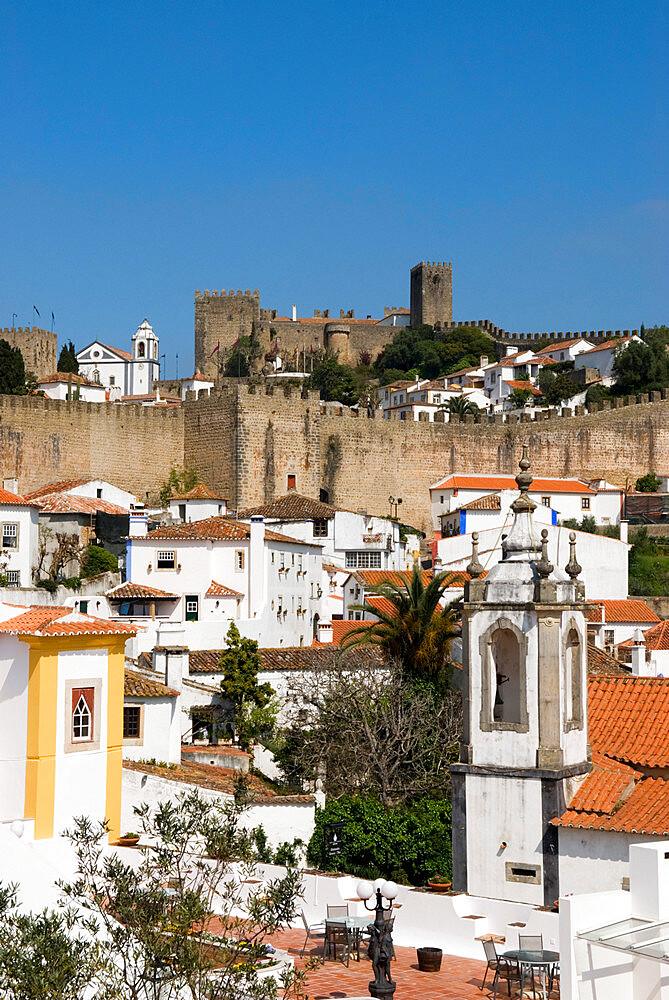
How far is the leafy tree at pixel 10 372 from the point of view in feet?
186

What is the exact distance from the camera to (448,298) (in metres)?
93.3

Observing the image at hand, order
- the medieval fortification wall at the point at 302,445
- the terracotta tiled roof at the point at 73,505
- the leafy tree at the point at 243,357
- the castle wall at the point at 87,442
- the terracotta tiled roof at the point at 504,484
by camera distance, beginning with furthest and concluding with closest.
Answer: the leafy tree at the point at 243,357 < the terracotta tiled roof at the point at 504,484 < the medieval fortification wall at the point at 302,445 < the castle wall at the point at 87,442 < the terracotta tiled roof at the point at 73,505

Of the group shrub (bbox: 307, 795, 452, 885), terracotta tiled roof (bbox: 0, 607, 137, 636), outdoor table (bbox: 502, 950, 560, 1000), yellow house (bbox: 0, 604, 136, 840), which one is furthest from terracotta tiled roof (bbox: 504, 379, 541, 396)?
outdoor table (bbox: 502, 950, 560, 1000)

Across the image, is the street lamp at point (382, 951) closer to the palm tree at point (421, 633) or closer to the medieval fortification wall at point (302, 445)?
the palm tree at point (421, 633)

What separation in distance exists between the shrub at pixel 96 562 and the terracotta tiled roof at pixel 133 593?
6.54m

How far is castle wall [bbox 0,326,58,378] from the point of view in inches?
2891

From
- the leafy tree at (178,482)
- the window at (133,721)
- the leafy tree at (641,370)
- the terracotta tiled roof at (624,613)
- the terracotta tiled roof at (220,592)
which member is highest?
the leafy tree at (641,370)

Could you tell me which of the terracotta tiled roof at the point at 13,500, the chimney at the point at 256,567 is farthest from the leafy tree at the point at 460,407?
the chimney at the point at 256,567

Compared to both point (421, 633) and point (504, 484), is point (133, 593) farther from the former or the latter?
point (504, 484)

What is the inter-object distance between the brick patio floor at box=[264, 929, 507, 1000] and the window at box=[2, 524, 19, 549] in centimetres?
2646

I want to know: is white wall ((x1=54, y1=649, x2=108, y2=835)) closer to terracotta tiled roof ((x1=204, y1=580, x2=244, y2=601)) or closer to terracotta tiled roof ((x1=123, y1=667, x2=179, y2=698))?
terracotta tiled roof ((x1=123, y1=667, x2=179, y2=698))

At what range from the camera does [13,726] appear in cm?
1426

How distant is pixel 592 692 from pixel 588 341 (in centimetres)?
6856

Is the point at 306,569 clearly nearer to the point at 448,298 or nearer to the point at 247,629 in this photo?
the point at 247,629
